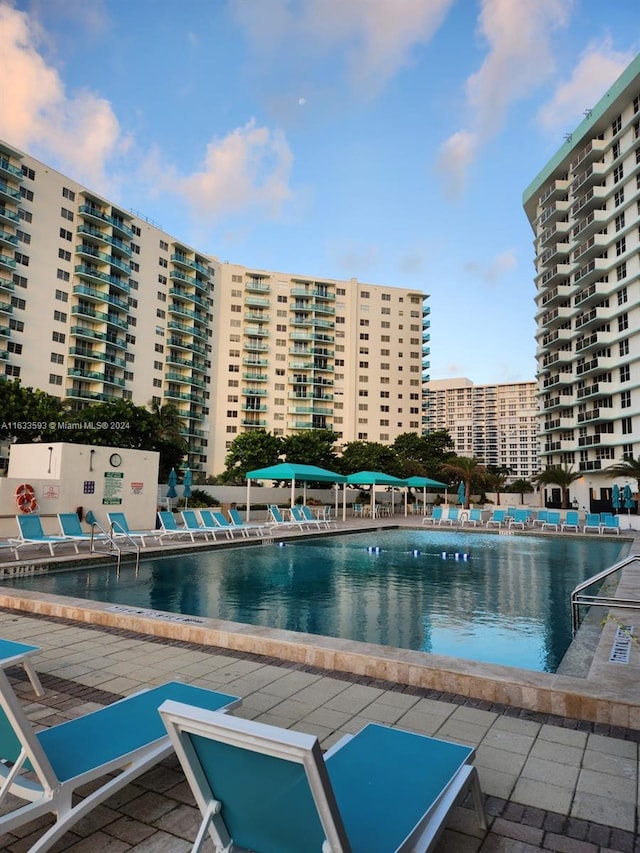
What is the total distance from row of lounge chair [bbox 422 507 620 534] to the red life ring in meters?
16.8

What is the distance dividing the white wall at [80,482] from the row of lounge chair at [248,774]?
13.2 m

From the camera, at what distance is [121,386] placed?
5572cm

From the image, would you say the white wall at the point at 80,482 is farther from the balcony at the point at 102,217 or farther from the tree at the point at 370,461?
the balcony at the point at 102,217

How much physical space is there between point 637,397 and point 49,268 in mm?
51073

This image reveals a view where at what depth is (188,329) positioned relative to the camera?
63250 millimetres

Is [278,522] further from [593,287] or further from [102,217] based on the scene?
[102,217]

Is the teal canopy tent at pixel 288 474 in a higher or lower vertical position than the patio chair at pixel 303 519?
higher

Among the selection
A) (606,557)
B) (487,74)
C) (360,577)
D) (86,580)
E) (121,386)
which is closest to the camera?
(86,580)

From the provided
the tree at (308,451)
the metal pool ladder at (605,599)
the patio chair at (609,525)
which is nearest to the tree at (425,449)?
the tree at (308,451)

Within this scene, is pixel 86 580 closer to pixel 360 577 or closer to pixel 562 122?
pixel 360 577

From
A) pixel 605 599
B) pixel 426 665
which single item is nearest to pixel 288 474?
pixel 605 599

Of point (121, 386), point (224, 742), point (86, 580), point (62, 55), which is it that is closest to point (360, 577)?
point (86, 580)

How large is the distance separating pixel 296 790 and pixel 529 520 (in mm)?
26178

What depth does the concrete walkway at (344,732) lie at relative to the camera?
237 cm
